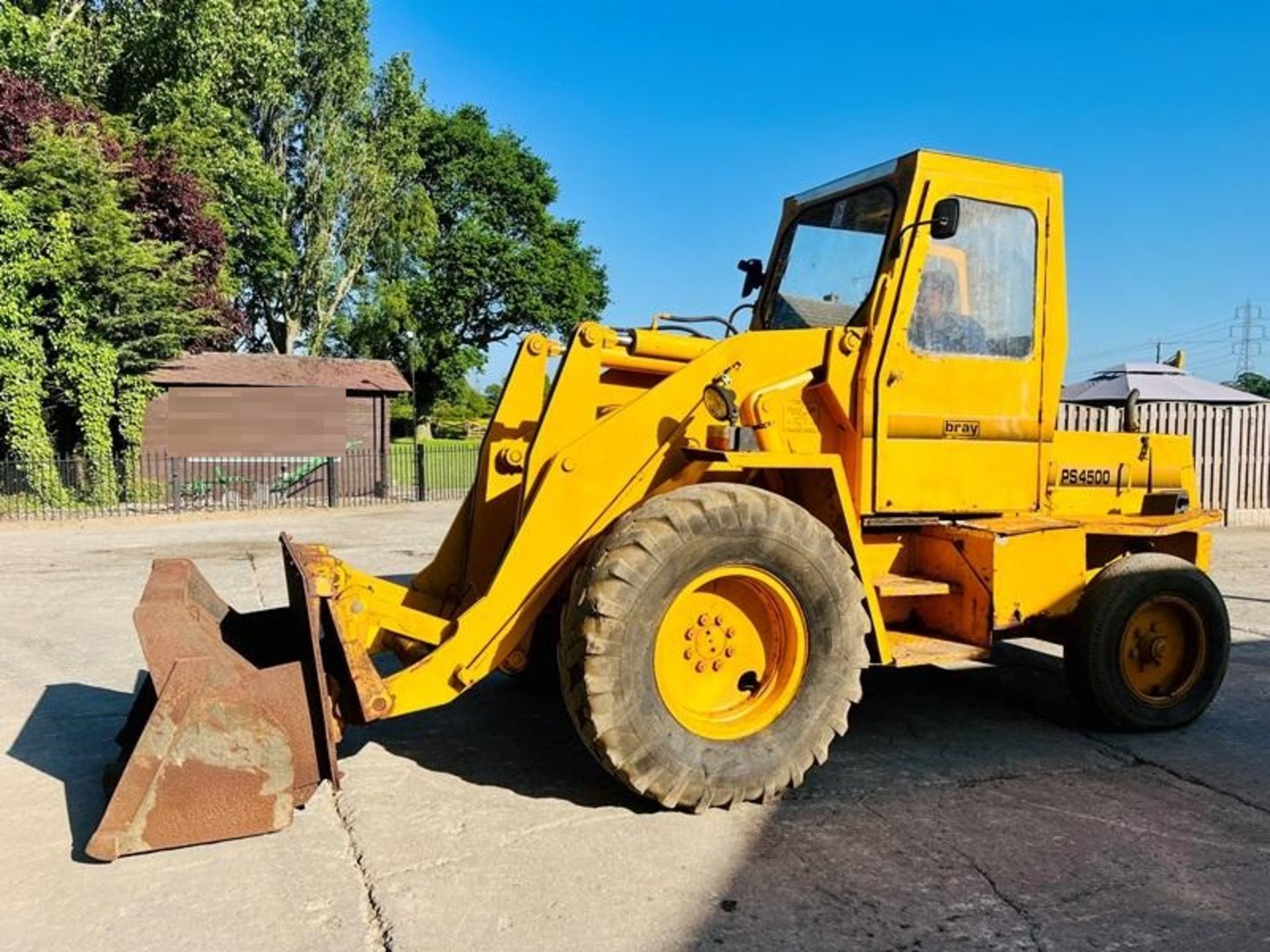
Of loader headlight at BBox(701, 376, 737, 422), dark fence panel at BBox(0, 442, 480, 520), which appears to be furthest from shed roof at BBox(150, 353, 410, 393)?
loader headlight at BBox(701, 376, 737, 422)

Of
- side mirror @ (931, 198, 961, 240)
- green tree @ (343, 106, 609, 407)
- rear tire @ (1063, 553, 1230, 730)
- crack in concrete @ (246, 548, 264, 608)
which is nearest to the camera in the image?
side mirror @ (931, 198, 961, 240)

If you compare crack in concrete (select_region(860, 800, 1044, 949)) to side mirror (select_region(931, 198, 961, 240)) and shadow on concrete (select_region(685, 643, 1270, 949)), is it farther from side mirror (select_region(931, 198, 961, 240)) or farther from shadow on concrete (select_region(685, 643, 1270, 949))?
side mirror (select_region(931, 198, 961, 240))

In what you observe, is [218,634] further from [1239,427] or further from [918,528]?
[1239,427]

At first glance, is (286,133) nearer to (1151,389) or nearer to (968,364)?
(1151,389)

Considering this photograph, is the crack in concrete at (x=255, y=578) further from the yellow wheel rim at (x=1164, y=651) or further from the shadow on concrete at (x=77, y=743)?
the yellow wheel rim at (x=1164, y=651)

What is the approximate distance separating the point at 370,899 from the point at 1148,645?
4275 mm

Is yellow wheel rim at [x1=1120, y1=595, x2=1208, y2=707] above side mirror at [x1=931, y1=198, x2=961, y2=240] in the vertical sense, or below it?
below

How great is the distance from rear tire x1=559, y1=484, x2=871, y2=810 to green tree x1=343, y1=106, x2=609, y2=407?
117 feet

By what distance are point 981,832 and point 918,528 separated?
5.40 ft

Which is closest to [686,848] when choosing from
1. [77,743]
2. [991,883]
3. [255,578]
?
[991,883]

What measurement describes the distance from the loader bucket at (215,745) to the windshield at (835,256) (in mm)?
3135

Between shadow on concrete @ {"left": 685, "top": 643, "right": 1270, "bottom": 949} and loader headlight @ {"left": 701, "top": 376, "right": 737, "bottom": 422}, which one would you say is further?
loader headlight @ {"left": 701, "top": 376, "right": 737, "bottom": 422}

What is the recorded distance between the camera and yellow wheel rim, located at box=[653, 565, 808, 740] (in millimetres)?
4055

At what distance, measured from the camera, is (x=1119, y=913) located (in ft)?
10.7
